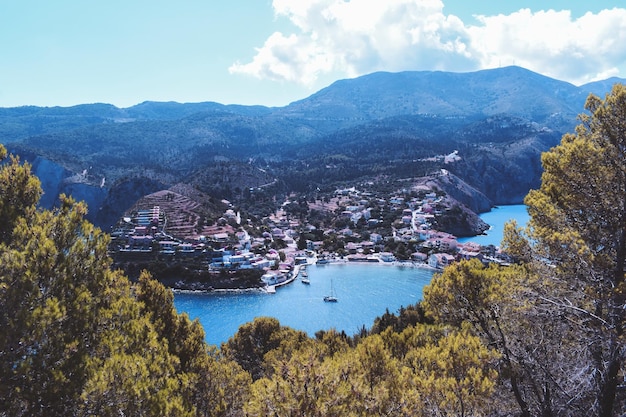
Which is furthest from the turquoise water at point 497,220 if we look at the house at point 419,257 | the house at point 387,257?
the house at point 387,257

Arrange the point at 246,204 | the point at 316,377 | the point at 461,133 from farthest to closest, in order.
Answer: the point at 461,133, the point at 246,204, the point at 316,377

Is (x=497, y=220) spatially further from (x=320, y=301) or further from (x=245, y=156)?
(x=245, y=156)

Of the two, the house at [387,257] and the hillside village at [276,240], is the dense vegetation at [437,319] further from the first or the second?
the house at [387,257]

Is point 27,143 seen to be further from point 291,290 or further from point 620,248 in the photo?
point 620,248

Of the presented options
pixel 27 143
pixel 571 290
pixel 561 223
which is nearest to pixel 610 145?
pixel 561 223

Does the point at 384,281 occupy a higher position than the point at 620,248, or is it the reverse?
the point at 620,248

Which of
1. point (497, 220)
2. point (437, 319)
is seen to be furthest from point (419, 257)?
point (437, 319)

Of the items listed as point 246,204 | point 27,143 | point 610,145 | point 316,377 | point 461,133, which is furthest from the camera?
point 461,133

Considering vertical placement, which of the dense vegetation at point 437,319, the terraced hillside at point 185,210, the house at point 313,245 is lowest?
the house at point 313,245
